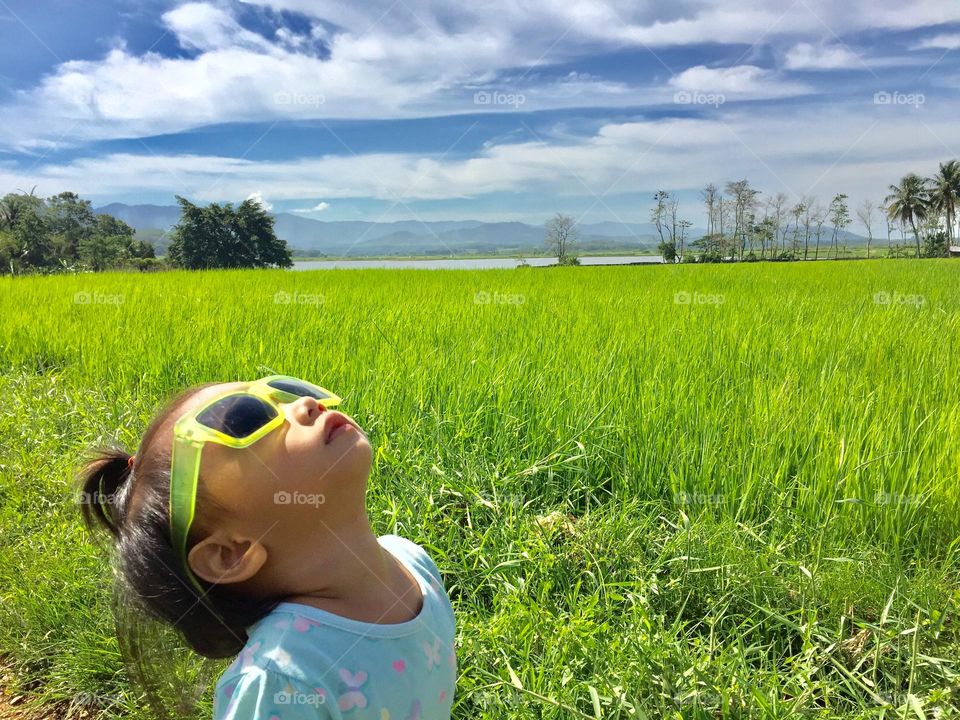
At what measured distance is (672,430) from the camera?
2.31 m

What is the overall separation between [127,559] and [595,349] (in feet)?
9.28

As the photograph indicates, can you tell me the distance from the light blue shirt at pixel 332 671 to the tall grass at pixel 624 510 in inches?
16.7

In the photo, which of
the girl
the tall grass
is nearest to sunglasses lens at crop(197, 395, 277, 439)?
the girl

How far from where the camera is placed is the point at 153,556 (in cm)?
100

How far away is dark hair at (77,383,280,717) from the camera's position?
1001 mm

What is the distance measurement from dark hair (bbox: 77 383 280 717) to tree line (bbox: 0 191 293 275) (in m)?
18.9

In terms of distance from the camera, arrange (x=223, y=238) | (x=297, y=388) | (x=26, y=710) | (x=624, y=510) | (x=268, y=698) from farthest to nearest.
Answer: (x=223, y=238) < (x=624, y=510) < (x=26, y=710) < (x=297, y=388) < (x=268, y=698)

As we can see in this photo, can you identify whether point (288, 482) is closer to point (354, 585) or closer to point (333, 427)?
point (333, 427)

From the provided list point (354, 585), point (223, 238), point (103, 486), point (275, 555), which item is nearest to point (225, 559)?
point (275, 555)

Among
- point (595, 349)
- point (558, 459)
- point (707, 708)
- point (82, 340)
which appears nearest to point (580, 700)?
point (707, 708)

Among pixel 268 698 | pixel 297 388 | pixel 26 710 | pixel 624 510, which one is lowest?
pixel 26 710

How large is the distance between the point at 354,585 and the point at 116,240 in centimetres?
5808

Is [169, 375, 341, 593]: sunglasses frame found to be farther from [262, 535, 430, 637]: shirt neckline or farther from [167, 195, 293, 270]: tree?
[167, 195, 293, 270]: tree

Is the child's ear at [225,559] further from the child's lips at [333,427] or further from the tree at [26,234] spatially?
the tree at [26,234]
